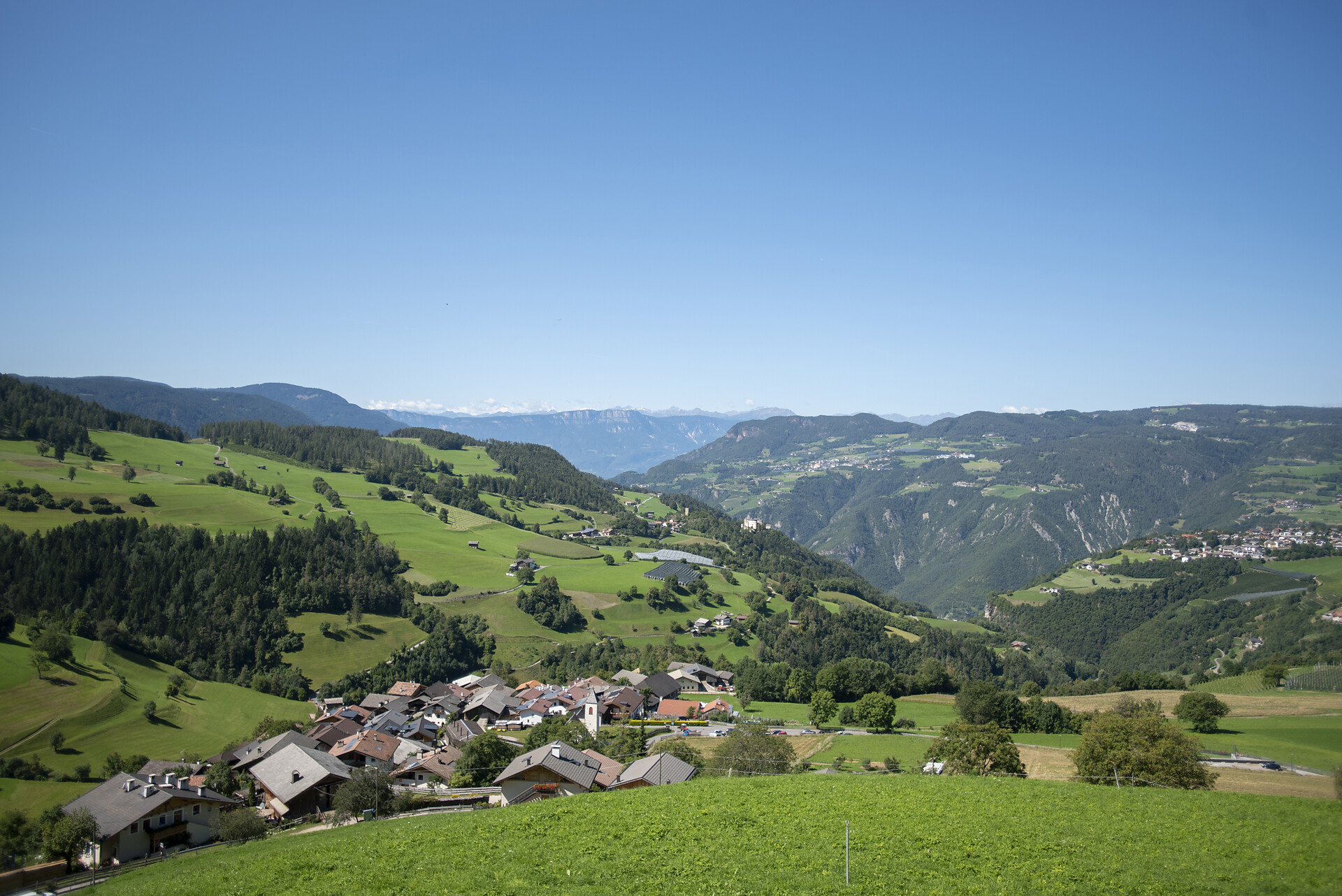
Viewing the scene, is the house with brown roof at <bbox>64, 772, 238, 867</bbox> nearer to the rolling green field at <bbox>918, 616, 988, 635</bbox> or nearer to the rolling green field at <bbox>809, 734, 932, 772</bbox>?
the rolling green field at <bbox>809, 734, 932, 772</bbox>

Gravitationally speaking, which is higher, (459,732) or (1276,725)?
(1276,725)

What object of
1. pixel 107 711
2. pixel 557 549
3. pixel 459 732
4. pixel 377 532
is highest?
pixel 377 532

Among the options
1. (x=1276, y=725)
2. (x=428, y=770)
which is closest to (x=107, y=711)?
(x=428, y=770)

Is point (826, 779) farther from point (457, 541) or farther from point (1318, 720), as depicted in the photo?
point (457, 541)

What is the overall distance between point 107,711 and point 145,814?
2953 centimetres

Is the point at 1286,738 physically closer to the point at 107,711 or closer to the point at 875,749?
the point at 875,749

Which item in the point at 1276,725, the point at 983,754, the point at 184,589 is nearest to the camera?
the point at 983,754

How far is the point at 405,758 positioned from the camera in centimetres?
5572

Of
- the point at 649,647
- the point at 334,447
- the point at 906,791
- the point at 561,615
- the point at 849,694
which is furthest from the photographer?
the point at 334,447

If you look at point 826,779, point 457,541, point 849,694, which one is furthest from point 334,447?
point 826,779

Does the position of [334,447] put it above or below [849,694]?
above

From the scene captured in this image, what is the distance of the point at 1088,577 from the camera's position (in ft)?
641

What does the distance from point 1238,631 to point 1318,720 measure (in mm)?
100757

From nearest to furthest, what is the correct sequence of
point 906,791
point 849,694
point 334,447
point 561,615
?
1. point 906,791
2. point 849,694
3. point 561,615
4. point 334,447
